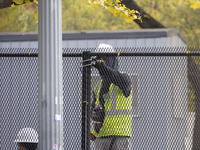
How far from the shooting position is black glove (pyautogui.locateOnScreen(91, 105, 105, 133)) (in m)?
5.89

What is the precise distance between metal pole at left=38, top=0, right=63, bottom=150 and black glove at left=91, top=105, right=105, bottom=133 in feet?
5.34

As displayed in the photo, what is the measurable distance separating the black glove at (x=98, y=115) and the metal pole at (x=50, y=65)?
5.34 feet

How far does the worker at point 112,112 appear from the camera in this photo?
5.85 m

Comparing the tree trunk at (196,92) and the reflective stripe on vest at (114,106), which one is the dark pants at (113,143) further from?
the tree trunk at (196,92)

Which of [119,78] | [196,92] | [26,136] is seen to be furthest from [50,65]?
[196,92]

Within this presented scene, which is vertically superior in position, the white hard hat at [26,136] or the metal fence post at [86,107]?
the metal fence post at [86,107]

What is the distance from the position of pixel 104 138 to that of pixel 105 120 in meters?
0.23

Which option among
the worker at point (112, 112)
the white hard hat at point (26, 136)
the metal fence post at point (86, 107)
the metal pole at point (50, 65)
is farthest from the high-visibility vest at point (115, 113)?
the metal pole at point (50, 65)

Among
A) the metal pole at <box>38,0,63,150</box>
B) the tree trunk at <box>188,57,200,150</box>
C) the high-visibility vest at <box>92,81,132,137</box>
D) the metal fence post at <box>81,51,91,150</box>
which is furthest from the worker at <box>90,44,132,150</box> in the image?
the metal pole at <box>38,0,63,150</box>

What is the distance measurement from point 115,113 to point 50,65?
191 centimetres

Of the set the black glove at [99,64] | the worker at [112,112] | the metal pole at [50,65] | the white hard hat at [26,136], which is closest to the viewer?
the metal pole at [50,65]

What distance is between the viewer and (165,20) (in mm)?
34250

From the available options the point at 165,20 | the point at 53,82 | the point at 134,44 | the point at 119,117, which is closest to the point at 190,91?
the point at 119,117

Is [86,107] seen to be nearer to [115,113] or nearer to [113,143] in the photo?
[115,113]
